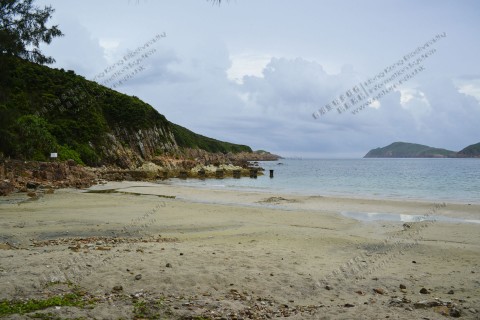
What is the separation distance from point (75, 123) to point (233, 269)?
176ft

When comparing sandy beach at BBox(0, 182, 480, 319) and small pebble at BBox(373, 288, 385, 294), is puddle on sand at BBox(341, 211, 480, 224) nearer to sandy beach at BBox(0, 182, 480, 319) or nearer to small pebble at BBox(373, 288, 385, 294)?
sandy beach at BBox(0, 182, 480, 319)

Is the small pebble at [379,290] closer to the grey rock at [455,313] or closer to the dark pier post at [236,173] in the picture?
the grey rock at [455,313]

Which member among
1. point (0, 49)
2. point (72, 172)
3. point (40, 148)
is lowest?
point (72, 172)

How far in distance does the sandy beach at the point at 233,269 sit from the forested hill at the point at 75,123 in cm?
2241

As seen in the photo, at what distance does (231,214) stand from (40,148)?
30.8 m

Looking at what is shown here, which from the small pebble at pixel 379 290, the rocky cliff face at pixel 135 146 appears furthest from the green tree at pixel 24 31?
the rocky cliff face at pixel 135 146

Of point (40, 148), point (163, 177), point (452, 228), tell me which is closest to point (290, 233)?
point (452, 228)

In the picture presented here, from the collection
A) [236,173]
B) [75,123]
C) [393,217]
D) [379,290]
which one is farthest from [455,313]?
[236,173]

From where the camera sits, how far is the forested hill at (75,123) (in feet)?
125

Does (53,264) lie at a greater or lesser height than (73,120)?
lesser

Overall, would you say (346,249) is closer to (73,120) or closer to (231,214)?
(231,214)

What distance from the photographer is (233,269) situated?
7.09 metres

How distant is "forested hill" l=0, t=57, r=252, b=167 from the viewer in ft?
125

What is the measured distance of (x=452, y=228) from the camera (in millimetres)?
13906
